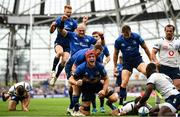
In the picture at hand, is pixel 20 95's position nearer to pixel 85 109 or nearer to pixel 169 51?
pixel 85 109

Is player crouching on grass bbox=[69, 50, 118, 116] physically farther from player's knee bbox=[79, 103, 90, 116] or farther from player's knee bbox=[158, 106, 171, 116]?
player's knee bbox=[158, 106, 171, 116]

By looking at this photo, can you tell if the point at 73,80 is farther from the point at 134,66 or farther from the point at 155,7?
the point at 155,7

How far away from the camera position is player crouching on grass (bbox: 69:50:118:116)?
9.20 metres

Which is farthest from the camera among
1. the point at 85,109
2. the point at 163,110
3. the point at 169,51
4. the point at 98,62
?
the point at 169,51

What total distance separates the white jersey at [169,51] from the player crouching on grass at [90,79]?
1.61 metres

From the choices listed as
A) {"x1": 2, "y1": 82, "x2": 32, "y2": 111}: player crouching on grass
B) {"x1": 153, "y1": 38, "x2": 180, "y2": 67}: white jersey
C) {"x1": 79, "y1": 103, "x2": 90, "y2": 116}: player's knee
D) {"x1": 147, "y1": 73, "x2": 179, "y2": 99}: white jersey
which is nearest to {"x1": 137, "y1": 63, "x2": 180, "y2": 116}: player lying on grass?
{"x1": 147, "y1": 73, "x2": 179, "y2": 99}: white jersey

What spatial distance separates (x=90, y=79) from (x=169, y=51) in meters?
2.19

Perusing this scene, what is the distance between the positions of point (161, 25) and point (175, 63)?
36.8 meters

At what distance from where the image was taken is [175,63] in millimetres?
10273

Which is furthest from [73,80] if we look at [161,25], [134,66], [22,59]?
[22,59]

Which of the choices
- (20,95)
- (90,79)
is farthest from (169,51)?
(20,95)

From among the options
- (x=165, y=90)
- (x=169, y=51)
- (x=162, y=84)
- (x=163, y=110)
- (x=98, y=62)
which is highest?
(x=169, y=51)

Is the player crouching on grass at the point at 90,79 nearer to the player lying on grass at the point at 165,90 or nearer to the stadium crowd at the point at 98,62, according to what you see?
the stadium crowd at the point at 98,62

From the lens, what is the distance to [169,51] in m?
10.2
